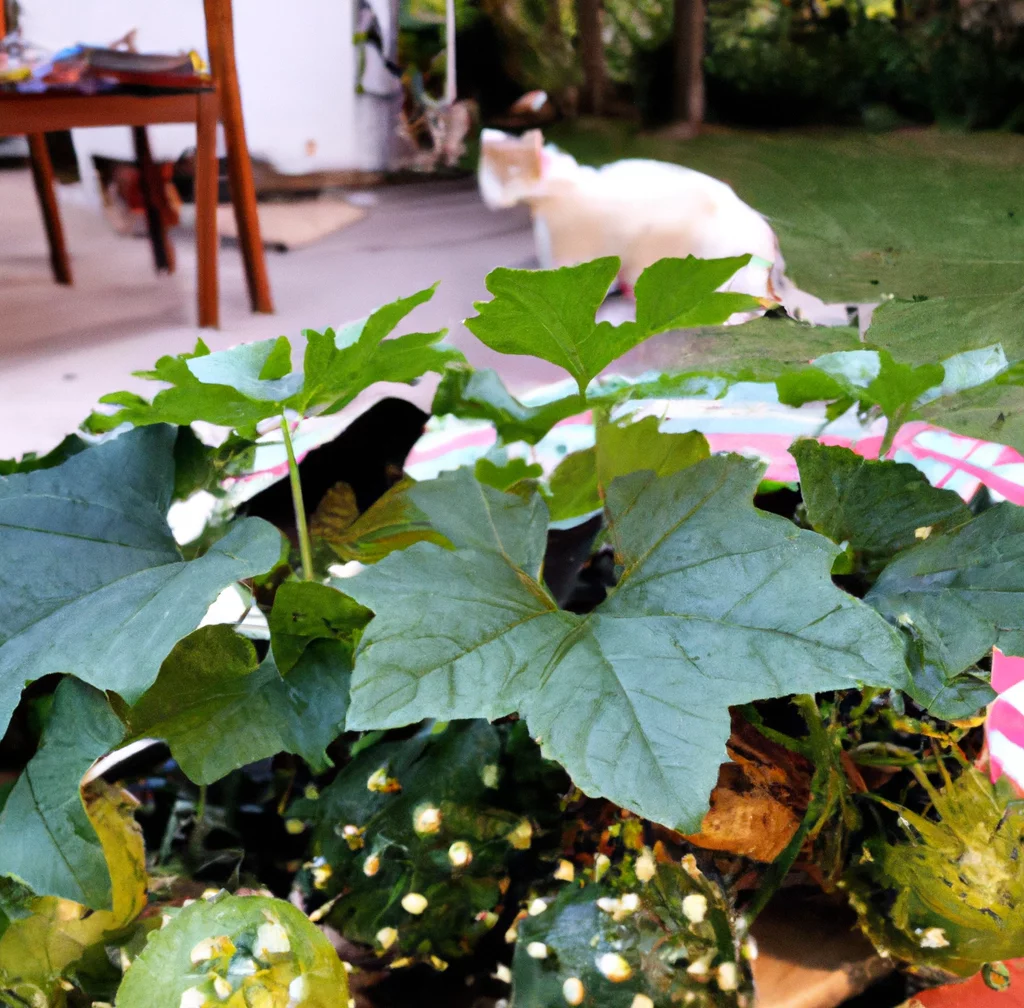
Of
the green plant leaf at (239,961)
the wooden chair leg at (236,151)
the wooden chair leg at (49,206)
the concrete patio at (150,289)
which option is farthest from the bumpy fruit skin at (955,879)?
the wooden chair leg at (49,206)

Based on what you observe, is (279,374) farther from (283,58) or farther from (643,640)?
(283,58)

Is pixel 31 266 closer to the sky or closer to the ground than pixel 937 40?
closer to the ground

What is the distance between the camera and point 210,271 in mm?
491

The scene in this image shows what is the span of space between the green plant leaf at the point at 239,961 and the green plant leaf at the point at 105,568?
47mm

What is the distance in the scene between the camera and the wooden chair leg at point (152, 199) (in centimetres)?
50

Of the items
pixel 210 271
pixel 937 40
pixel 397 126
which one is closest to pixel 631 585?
pixel 937 40

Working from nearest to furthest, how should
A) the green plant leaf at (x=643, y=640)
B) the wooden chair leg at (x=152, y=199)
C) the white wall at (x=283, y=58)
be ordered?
the green plant leaf at (x=643, y=640) < the white wall at (x=283, y=58) < the wooden chair leg at (x=152, y=199)

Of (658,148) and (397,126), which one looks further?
(397,126)

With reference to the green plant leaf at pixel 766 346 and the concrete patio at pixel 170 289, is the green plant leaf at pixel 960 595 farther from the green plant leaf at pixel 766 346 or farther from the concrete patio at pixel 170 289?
the concrete patio at pixel 170 289

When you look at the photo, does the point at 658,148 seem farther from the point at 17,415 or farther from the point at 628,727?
the point at 17,415

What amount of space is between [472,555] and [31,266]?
0.44 metres

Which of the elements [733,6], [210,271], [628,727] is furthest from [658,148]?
[210,271]

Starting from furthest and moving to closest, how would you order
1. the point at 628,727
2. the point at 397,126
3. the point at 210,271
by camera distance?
the point at 210,271 < the point at 397,126 < the point at 628,727

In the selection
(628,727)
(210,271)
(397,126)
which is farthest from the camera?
(210,271)
